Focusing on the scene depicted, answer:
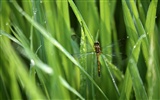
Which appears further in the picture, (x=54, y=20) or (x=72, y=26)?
(x=72, y=26)

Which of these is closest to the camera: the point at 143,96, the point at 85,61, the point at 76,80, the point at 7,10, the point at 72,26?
the point at 143,96

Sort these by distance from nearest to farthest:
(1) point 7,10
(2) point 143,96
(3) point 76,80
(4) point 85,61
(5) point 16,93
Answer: (5) point 16,93 → (2) point 143,96 → (4) point 85,61 → (3) point 76,80 → (1) point 7,10

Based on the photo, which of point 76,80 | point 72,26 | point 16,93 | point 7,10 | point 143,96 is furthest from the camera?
point 72,26

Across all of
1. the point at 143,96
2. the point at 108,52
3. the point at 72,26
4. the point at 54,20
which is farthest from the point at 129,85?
the point at 72,26

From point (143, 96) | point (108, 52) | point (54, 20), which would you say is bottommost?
point (143, 96)

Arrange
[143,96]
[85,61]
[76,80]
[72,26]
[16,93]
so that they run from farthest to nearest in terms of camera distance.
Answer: [72,26] < [76,80] < [85,61] < [143,96] < [16,93]

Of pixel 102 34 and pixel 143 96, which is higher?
pixel 102 34

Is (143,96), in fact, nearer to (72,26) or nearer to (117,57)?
(117,57)

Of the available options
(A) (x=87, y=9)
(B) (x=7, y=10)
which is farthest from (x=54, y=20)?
(B) (x=7, y=10)

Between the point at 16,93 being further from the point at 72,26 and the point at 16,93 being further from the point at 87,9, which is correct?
the point at 72,26
